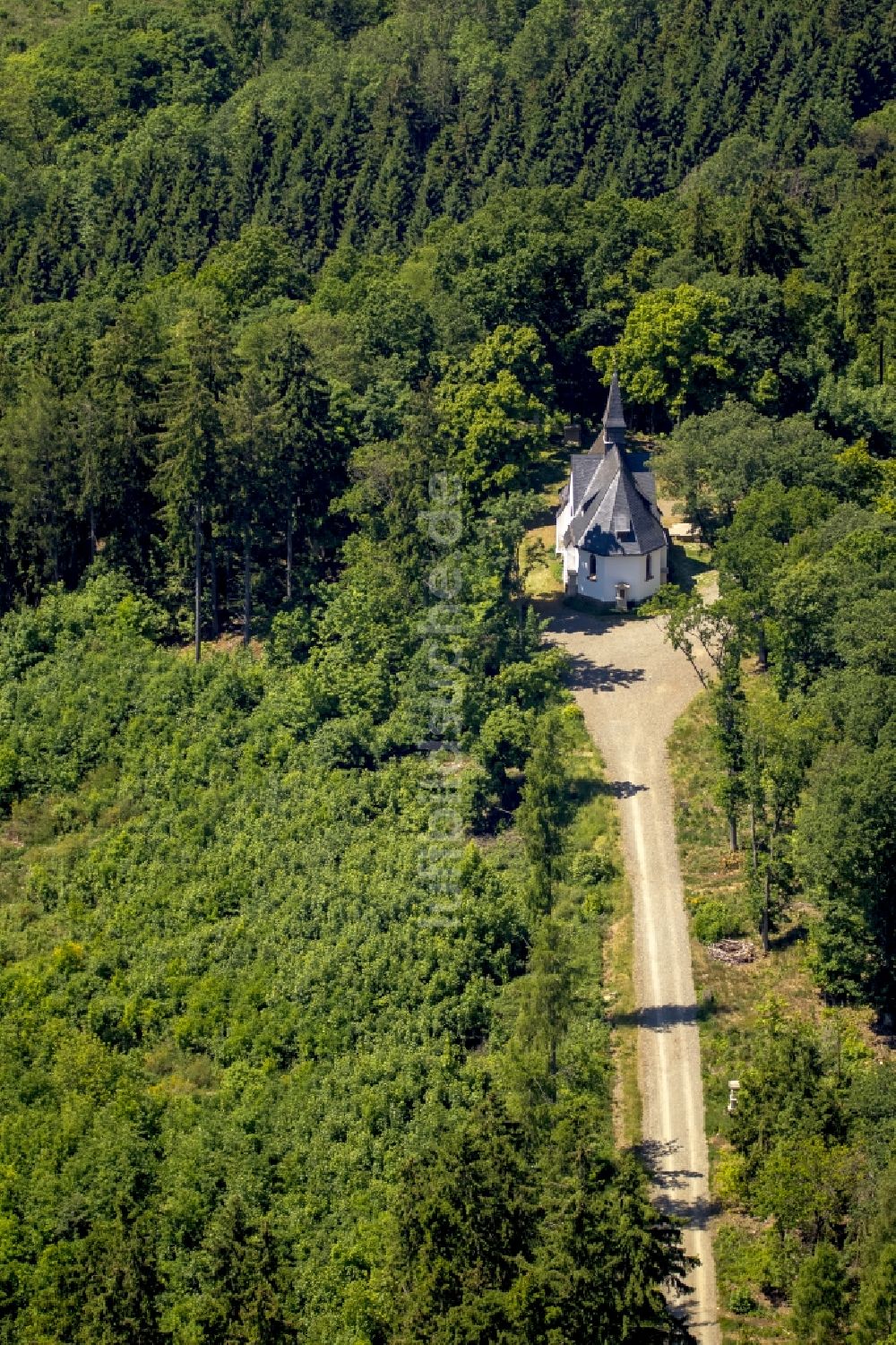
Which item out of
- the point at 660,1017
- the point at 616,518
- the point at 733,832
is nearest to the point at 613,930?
the point at 660,1017

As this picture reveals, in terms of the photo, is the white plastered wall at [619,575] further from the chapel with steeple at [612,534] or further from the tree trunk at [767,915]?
the tree trunk at [767,915]

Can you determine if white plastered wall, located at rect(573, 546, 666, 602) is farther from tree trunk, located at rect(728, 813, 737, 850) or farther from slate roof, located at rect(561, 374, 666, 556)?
tree trunk, located at rect(728, 813, 737, 850)

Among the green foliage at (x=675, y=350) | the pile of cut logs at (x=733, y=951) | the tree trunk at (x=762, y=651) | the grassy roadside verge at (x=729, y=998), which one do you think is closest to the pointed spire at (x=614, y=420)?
the green foliage at (x=675, y=350)

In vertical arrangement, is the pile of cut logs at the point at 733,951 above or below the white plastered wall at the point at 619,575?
below

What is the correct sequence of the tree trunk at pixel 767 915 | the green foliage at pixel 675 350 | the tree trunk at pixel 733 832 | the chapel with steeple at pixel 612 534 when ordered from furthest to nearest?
the green foliage at pixel 675 350, the chapel with steeple at pixel 612 534, the tree trunk at pixel 733 832, the tree trunk at pixel 767 915

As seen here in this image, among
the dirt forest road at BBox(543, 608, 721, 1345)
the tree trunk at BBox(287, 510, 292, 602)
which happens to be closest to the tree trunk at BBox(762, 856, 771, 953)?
the dirt forest road at BBox(543, 608, 721, 1345)

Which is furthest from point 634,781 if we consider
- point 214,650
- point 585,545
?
point 214,650
